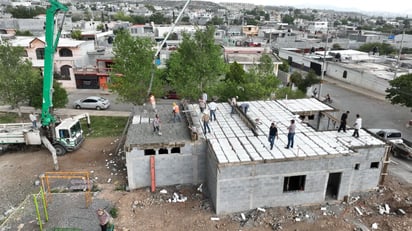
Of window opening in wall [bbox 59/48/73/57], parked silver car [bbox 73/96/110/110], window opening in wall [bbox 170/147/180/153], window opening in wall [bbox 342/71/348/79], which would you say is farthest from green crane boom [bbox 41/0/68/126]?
window opening in wall [bbox 342/71/348/79]

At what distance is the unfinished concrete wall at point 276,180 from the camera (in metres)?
15.9

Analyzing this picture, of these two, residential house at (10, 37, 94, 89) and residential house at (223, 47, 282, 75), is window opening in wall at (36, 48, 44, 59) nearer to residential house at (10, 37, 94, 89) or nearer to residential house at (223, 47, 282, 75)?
residential house at (10, 37, 94, 89)

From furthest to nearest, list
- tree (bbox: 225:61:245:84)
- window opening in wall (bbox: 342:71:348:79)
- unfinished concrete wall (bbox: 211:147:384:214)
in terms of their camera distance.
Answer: window opening in wall (bbox: 342:71:348:79) < tree (bbox: 225:61:245:84) < unfinished concrete wall (bbox: 211:147:384:214)

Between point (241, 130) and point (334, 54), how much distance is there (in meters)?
46.7

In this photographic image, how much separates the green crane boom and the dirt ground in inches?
155

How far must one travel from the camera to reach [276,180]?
16.3 m

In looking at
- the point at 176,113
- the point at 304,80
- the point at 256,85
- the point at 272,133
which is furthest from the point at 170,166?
the point at 304,80

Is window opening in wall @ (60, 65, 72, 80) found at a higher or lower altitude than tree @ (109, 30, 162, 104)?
lower

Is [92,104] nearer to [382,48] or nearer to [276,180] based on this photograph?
[276,180]

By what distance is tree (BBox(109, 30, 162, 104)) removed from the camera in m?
28.5

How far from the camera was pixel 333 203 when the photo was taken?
17453mm

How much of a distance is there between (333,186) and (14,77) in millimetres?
29798

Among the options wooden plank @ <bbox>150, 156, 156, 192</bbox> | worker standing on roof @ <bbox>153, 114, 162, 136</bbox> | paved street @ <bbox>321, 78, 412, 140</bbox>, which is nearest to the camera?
wooden plank @ <bbox>150, 156, 156, 192</bbox>

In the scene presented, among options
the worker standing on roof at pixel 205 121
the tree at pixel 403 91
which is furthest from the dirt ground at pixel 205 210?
the tree at pixel 403 91
